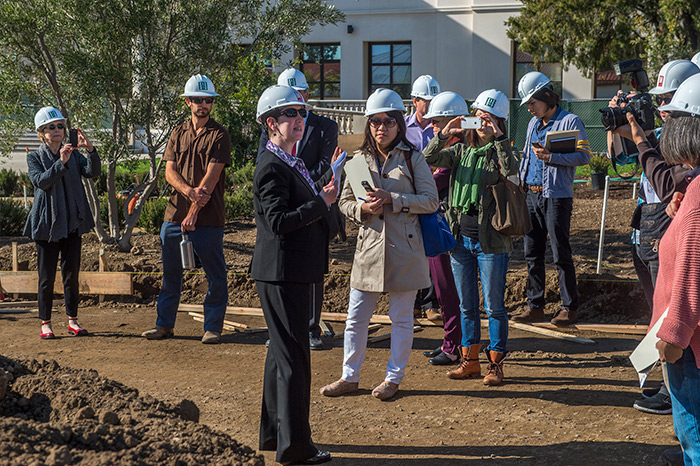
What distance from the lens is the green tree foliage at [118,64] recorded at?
1062 centimetres

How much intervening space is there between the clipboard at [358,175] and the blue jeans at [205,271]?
6.95ft

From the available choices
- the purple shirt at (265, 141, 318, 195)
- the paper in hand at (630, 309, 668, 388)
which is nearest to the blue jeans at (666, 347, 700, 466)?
the paper in hand at (630, 309, 668, 388)

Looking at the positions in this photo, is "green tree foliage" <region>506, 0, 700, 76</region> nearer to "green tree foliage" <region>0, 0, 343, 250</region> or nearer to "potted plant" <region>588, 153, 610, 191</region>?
"potted plant" <region>588, 153, 610, 191</region>

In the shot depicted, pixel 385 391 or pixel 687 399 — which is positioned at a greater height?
pixel 687 399

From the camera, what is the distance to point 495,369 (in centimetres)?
656

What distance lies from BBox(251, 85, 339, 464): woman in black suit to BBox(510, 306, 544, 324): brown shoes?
12.6ft

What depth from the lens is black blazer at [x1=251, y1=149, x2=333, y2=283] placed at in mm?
4883

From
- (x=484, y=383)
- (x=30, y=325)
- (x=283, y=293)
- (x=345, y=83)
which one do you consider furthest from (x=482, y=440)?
(x=345, y=83)

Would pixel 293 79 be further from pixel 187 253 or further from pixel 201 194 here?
pixel 187 253

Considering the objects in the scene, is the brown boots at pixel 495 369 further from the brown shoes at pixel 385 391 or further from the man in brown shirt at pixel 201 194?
the man in brown shirt at pixel 201 194

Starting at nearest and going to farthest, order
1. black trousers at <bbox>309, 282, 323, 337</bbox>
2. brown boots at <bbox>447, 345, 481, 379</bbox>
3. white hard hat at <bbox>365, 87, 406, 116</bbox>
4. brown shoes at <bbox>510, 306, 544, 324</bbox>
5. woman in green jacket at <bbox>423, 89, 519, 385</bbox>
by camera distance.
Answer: white hard hat at <bbox>365, 87, 406, 116</bbox> < woman in green jacket at <bbox>423, 89, 519, 385</bbox> < brown boots at <bbox>447, 345, 481, 379</bbox> < black trousers at <bbox>309, 282, 323, 337</bbox> < brown shoes at <bbox>510, 306, 544, 324</bbox>

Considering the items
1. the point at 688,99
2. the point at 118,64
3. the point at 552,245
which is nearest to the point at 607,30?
the point at 118,64

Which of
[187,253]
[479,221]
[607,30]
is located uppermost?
[607,30]

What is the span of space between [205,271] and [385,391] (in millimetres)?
2541
